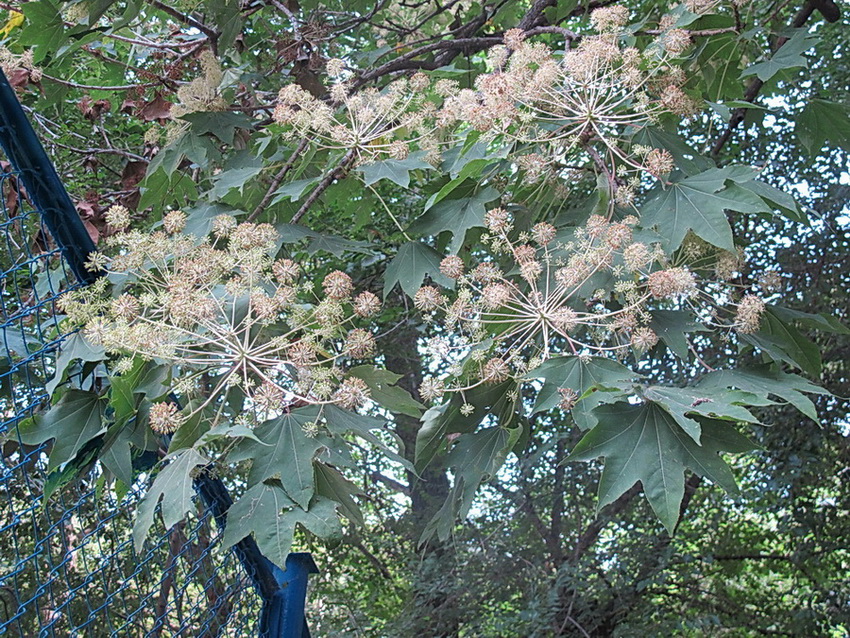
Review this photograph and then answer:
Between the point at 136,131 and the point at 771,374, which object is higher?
the point at 771,374

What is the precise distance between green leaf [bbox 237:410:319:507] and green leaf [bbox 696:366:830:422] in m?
0.84

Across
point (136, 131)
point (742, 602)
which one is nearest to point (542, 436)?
point (742, 602)

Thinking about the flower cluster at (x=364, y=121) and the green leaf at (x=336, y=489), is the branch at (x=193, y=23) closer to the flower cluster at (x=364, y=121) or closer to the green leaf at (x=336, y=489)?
the flower cluster at (x=364, y=121)

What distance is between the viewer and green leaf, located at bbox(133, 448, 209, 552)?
1590 mm

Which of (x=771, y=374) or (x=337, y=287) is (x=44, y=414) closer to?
(x=337, y=287)

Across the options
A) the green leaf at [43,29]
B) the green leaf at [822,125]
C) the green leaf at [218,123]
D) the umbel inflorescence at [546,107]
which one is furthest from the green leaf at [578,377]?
the green leaf at [43,29]

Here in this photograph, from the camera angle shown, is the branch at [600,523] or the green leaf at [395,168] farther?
the branch at [600,523]

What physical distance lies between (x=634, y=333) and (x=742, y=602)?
349 cm

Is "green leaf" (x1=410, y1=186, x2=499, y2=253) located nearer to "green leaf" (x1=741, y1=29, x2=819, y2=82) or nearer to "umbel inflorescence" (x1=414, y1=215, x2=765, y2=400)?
"umbel inflorescence" (x1=414, y1=215, x2=765, y2=400)

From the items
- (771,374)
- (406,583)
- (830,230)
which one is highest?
(771,374)

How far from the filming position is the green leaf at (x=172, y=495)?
5.22ft

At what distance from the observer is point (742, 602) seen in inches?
186

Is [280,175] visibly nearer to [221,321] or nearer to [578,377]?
[221,321]

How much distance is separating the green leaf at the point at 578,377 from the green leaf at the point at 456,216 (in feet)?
1.93
